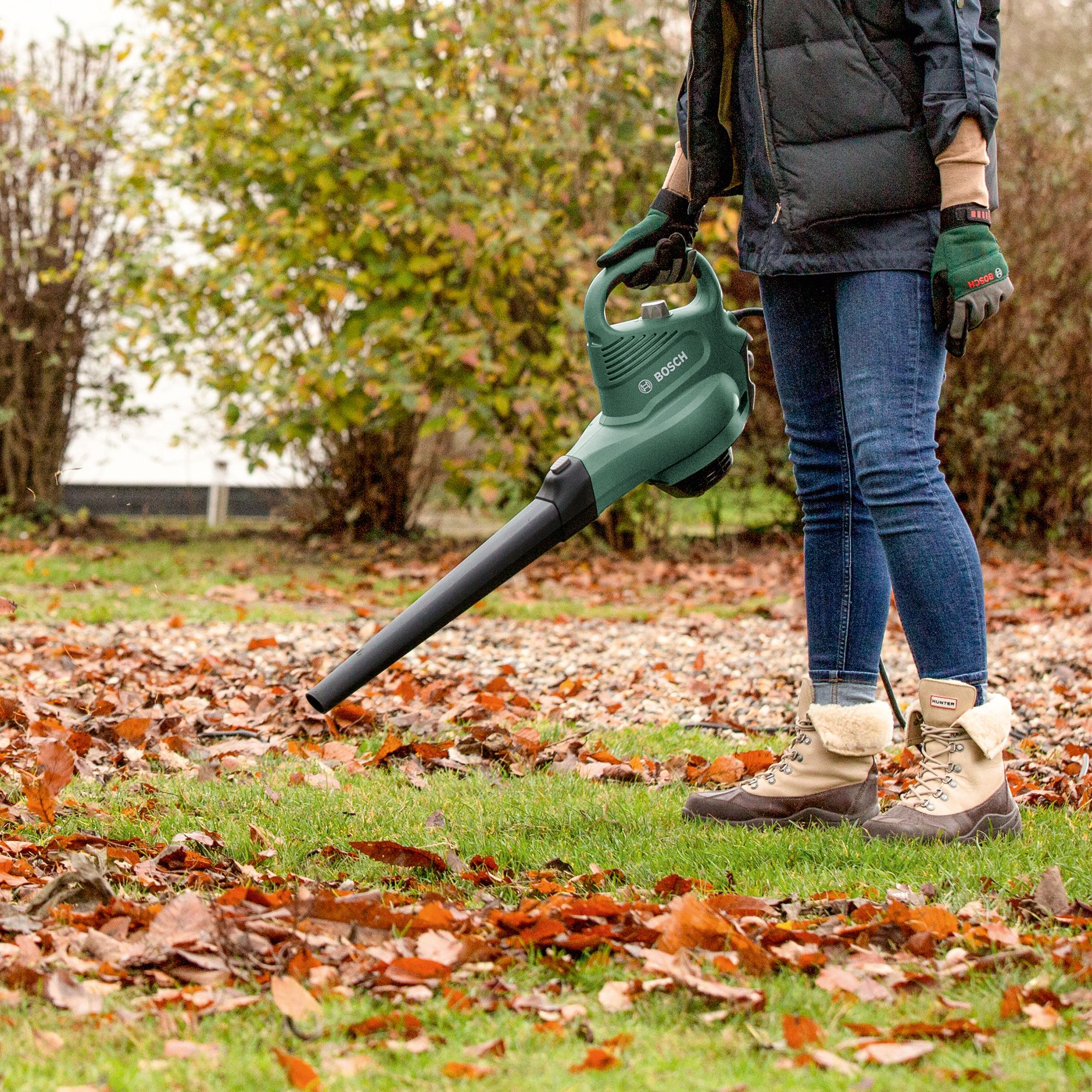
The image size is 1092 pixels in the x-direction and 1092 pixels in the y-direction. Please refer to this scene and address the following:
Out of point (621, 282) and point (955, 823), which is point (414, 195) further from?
point (955, 823)

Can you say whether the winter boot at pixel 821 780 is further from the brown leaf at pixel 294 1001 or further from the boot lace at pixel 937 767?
the brown leaf at pixel 294 1001

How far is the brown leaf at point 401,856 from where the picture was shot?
2.22 meters

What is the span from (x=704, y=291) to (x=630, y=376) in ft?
0.85

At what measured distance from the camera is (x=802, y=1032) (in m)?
1.52

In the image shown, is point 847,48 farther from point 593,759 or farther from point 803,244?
point 593,759

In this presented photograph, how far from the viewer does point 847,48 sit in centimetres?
222

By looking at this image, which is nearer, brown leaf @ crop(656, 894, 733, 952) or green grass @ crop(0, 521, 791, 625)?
brown leaf @ crop(656, 894, 733, 952)

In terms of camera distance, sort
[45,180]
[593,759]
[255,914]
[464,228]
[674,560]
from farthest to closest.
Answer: [45,180], [674,560], [464,228], [593,759], [255,914]

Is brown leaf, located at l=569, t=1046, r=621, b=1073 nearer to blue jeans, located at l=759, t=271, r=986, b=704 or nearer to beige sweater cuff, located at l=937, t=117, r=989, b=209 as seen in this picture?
blue jeans, located at l=759, t=271, r=986, b=704

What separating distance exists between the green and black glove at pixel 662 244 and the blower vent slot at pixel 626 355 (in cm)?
14

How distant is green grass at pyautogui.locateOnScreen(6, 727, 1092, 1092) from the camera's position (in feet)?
4.73

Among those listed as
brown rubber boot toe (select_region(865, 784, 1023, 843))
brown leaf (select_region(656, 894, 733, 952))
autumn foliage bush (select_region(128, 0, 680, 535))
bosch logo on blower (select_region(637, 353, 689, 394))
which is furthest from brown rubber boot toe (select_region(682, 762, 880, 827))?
autumn foliage bush (select_region(128, 0, 680, 535))

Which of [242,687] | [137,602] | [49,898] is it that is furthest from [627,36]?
[49,898]

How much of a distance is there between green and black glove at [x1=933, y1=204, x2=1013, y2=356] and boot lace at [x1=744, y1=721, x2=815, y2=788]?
80cm
